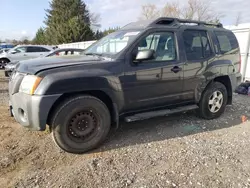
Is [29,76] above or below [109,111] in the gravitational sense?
above

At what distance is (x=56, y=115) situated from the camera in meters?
3.14

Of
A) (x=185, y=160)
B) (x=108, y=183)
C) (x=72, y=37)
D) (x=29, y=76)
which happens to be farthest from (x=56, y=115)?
(x=72, y=37)

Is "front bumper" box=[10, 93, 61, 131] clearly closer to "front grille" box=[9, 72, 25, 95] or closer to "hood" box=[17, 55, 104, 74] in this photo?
"front grille" box=[9, 72, 25, 95]

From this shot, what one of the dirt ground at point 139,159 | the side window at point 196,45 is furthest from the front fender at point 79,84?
the side window at point 196,45

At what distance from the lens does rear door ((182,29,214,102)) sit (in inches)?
168

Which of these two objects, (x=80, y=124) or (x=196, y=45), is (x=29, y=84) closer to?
(x=80, y=124)

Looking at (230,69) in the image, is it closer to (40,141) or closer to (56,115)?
(56,115)

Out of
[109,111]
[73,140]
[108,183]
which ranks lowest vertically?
[108,183]

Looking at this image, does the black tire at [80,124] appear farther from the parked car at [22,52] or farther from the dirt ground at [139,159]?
the parked car at [22,52]

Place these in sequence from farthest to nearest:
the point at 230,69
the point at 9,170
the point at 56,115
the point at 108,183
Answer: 1. the point at 230,69
2. the point at 56,115
3. the point at 9,170
4. the point at 108,183

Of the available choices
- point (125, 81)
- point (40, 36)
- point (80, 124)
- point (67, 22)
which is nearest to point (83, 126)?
point (80, 124)

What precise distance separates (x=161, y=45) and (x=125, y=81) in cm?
108

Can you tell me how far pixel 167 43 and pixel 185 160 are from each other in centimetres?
209

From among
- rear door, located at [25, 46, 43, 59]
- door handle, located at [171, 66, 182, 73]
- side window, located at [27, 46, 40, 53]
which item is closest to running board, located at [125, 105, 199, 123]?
door handle, located at [171, 66, 182, 73]
